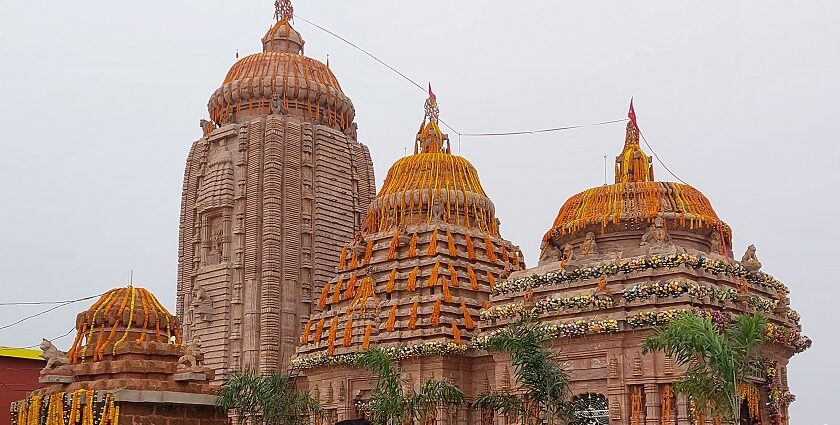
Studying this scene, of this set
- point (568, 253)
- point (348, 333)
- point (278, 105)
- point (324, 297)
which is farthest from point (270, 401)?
point (278, 105)

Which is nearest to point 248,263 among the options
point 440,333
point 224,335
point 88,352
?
point 224,335

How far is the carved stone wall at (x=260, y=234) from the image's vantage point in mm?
46438

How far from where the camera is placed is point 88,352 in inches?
924

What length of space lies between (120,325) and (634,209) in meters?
16.5

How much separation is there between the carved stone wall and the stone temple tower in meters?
0.05

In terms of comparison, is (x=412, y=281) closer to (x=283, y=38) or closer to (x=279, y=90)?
(x=279, y=90)

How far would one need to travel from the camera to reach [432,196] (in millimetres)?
42062

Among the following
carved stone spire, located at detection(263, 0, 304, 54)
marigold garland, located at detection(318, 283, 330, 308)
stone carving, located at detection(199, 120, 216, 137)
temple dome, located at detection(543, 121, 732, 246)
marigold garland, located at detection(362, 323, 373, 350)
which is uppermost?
carved stone spire, located at detection(263, 0, 304, 54)

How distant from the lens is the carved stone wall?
4644 centimetres

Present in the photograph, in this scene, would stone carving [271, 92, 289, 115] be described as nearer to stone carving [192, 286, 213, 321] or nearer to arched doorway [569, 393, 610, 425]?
stone carving [192, 286, 213, 321]

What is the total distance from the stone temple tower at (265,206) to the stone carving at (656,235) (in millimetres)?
20477

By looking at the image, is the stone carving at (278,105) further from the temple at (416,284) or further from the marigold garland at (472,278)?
the marigold garland at (472,278)

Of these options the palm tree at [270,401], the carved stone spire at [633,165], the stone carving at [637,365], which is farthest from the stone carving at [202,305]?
the stone carving at [637,365]

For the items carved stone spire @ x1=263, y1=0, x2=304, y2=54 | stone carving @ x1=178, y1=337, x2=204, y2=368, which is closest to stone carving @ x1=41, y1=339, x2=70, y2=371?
stone carving @ x1=178, y1=337, x2=204, y2=368
